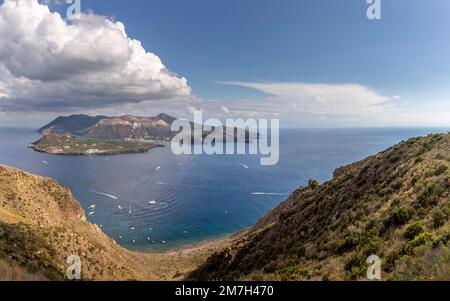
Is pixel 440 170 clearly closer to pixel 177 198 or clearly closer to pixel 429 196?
pixel 429 196

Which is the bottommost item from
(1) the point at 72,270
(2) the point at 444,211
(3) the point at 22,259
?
(1) the point at 72,270

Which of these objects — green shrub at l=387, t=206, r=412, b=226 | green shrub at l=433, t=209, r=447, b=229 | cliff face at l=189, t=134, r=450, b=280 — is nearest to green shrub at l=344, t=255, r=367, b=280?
cliff face at l=189, t=134, r=450, b=280

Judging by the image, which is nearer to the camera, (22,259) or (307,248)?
(22,259)

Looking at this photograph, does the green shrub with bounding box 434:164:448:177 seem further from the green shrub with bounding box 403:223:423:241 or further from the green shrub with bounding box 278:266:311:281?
the green shrub with bounding box 278:266:311:281

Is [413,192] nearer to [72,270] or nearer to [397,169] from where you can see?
[397,169]

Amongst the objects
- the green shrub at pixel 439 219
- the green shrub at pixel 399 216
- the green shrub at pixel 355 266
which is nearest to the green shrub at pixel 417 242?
the green shrub at pixel 439 219

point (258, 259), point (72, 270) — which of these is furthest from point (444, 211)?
point (72, 270)

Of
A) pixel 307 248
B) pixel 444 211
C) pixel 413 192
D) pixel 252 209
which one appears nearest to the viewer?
pixel 444 211
